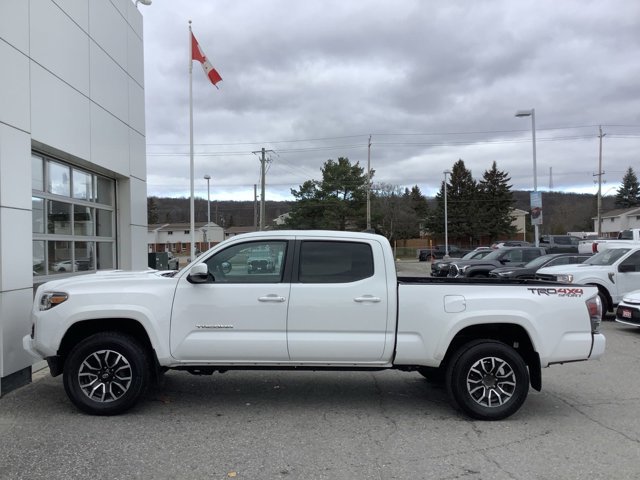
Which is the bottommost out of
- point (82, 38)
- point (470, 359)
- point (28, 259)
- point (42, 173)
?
point (470, 359)

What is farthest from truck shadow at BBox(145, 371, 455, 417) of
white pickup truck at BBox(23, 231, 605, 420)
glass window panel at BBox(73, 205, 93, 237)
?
glass window panel at BBox(73, 205, 93, 237)

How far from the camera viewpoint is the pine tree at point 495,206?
239ft

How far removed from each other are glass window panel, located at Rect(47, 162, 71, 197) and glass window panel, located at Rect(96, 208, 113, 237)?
1.55m

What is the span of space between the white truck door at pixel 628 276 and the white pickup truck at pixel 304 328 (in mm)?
8495

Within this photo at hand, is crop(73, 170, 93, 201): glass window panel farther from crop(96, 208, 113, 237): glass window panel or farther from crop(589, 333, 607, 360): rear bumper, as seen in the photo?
crop(589, 333, 607, 360): rear bumper

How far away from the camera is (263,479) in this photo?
13.0 feet

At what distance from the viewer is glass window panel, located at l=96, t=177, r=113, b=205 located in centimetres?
1061

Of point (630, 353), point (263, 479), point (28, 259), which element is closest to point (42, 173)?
point (28, 259)

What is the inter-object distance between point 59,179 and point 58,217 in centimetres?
64

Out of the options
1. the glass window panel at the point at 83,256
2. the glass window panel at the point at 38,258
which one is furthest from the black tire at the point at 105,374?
the glass window panel at the point at 83,256

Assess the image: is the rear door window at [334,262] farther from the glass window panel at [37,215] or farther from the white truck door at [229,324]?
the glass window panel at [37,215]

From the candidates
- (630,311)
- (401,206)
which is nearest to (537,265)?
(630,311)

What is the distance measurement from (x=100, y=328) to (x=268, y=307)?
1.79 metres

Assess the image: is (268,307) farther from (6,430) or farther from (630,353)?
(630,353)
